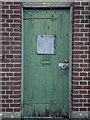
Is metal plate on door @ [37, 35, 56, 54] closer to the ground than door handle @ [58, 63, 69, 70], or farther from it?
farther from it

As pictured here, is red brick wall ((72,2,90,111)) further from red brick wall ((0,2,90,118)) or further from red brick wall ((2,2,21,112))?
red brick wall ((2,2,21,112))

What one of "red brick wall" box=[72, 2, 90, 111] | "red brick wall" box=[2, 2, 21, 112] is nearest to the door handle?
"red brick wall" box=[72, 2, 90, 111]

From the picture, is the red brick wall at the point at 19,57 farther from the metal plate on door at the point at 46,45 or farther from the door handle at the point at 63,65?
the metal plate on door at the point at 46,45

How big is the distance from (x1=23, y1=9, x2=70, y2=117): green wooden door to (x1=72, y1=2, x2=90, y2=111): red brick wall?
0.99ft

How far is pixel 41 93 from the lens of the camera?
18.2ft

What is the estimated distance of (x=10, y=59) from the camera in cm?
526

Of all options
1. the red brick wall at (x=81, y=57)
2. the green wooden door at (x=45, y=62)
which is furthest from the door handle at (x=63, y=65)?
the red brick wall at (x=81, y=57)

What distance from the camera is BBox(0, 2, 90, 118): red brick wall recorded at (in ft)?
17.1

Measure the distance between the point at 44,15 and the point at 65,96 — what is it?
75.6 inches

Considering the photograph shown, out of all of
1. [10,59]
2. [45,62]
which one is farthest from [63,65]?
[10,59]

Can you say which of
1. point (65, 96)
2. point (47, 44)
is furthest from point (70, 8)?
point (65, 96)

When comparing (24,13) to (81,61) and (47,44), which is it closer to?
(47,44)

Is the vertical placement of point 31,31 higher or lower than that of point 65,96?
higher

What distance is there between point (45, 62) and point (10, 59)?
806 millimetres
